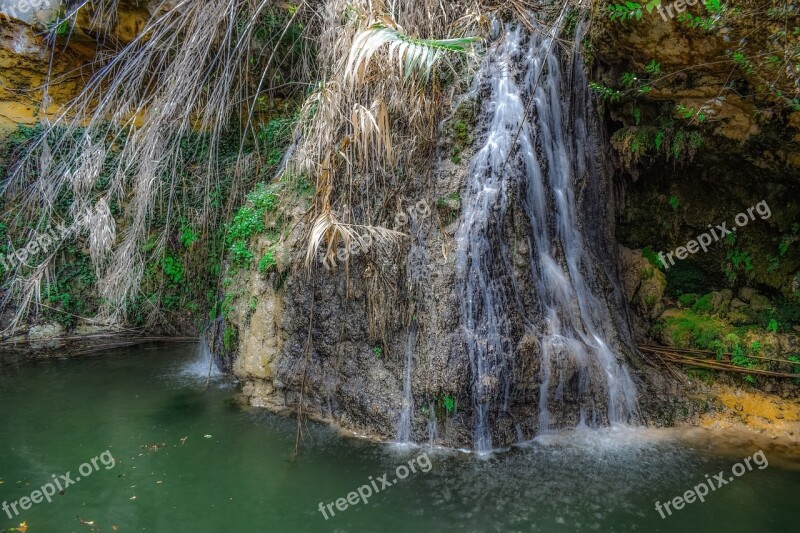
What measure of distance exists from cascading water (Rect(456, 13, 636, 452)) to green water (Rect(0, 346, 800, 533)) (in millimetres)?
415

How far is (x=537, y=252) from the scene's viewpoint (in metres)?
4.39

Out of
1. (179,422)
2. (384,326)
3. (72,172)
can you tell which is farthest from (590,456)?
(72,172)

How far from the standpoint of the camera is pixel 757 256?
4816 mm

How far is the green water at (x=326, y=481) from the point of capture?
3154 mm

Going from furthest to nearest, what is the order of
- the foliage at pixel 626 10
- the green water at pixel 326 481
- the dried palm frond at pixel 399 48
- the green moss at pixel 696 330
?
the green moss at pixel 696 330 → the dried palm frond at pixel 399 48 → the foliage at pixel 626 10 → the green water at pixel 326 481

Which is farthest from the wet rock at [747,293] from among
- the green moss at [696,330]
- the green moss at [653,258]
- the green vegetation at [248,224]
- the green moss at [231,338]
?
the green moss at [231,338]

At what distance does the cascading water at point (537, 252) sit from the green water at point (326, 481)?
1.36 ft

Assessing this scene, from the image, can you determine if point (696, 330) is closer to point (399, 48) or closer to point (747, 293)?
point (747, 293)

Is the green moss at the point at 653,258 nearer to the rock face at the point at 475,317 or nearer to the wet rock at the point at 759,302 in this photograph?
the rock face at the point at 475,317

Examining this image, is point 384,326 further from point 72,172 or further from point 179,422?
point 72,172

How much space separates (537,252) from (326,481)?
2542mm

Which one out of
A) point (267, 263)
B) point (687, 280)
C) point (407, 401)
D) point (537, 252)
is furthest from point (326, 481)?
point (687, 280)

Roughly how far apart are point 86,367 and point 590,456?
17.5ft

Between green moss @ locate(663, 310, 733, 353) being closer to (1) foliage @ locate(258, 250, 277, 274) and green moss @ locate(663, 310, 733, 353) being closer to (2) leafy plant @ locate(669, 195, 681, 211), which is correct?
(2) leafy plant @ locate(669, 195, 681, 211)
